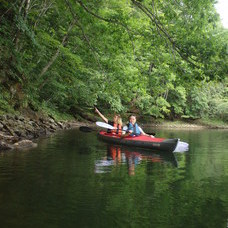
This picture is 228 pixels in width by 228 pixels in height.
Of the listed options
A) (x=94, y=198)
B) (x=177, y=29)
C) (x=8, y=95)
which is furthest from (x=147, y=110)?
(x=94, y=198)

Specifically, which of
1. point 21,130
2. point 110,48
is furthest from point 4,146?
point 110,48

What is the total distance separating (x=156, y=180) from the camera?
6707 mm

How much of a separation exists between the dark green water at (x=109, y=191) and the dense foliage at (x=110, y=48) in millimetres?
2188

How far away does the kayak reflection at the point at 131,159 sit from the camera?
318 inches

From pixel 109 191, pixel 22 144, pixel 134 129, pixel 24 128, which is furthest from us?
pixel 24 128

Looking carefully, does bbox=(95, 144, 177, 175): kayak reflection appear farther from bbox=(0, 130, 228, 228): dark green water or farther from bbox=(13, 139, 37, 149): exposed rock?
bbox=(13, 139, 37, 149): exposed rock

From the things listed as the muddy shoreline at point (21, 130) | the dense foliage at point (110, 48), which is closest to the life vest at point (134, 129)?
the dense foliage at point (110, 48)

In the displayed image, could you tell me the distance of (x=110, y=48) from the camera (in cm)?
1172

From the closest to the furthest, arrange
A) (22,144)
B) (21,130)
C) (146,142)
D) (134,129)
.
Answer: (22,144)
(146,142)
(21,130)
(134,129)

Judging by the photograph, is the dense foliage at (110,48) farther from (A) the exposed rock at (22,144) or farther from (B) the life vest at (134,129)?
(A) the exposed rock at (22,144)

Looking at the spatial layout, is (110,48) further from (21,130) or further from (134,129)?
(21,130)

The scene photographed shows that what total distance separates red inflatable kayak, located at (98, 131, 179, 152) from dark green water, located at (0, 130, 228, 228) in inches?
62.8

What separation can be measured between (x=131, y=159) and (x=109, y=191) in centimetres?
407

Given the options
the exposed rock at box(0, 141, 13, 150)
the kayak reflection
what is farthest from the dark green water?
the exposed rock at box(0, 141, 13, 150)
